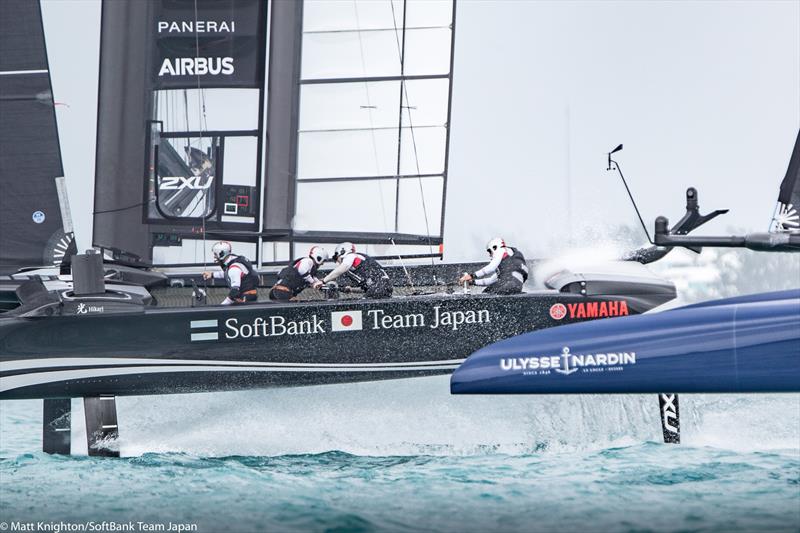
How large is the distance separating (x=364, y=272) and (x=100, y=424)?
2058 mm

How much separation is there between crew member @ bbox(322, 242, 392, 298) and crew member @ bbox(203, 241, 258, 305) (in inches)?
20.7

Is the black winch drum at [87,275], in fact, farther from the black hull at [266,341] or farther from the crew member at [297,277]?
the crew member at [297,277]

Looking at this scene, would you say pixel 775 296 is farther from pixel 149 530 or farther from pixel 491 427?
pixel 149 530

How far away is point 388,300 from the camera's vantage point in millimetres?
7758

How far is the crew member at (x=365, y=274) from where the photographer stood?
26.4 ft

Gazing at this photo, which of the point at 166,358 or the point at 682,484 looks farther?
the point at 166,358

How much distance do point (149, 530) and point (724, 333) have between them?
3167 millimetres

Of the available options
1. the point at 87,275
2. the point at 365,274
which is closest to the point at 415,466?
the point at 365,274

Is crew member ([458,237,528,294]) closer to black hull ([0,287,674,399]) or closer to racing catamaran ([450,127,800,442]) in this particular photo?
black hull ([0,287,674,399])

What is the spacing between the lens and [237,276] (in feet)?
27.1

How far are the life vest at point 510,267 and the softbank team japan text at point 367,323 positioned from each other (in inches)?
14.5

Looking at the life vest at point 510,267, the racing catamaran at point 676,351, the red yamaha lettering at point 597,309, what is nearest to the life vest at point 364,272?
the life vest at point 510,267

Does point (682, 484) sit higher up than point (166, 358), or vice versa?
point (166, 358)

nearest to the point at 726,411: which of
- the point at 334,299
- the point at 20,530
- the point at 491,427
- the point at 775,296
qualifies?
the point at 491,427
